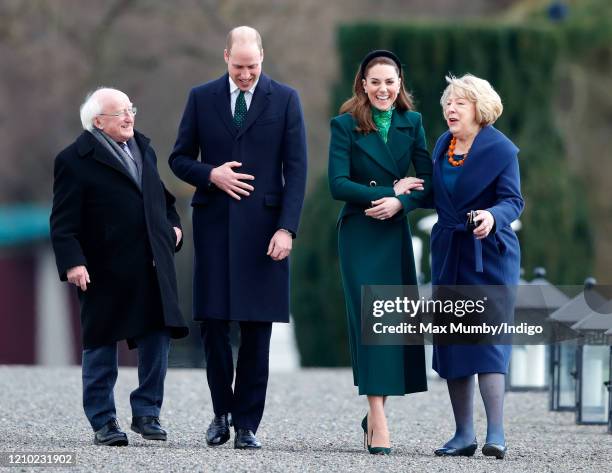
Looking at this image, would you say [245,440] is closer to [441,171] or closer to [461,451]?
[461,451]

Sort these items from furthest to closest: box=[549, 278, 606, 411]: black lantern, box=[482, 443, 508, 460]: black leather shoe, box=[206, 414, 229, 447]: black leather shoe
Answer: box=[549, 278, 606, 411]: black lantern → box=[206, 414, 229, 447]: black leather shoe → box=[482, 443, 508, 460]: black leather shoe

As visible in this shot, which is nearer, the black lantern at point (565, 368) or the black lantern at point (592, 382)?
the black lantern at point (592, 382)

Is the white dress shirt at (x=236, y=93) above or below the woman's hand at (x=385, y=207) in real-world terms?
above

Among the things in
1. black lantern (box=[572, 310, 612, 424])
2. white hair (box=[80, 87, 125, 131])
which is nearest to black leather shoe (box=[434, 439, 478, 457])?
white hair (box=[80, 87, 125, 131])

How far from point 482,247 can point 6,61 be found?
18.5 m

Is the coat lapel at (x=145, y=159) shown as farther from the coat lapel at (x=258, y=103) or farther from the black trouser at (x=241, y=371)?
the black trouser at (x=241, y=371)

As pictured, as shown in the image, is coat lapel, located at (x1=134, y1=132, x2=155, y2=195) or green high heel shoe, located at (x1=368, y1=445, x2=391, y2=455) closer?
green high heel shoe, located at (x1=368, y1=445, x2=391, y2=455)

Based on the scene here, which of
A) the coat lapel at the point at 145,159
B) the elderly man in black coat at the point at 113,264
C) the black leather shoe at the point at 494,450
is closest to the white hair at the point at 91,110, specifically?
the elderly man in black coat at the point at 113,264

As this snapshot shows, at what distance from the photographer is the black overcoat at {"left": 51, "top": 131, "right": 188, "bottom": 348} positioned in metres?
8.14

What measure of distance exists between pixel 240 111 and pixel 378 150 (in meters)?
0.64

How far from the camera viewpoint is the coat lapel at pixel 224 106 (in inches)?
324

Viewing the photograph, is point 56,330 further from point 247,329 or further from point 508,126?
point 247,329

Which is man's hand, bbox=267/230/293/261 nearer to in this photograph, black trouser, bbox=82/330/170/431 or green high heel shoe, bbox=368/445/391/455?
black trouser, bbox=82/330/170/431

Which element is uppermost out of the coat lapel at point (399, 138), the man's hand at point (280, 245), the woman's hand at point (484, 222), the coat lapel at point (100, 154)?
the coat lapel at point (399, 138)
